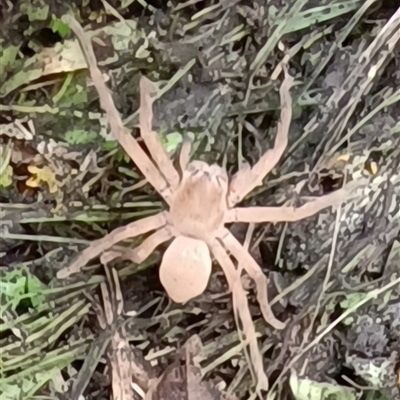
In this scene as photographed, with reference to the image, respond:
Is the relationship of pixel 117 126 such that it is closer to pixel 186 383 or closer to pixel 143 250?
pixel 143 250

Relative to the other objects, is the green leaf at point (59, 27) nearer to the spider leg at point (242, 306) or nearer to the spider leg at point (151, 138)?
the spider leg at point (151, 138)

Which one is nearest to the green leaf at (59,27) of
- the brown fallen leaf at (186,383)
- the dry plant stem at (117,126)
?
the dry plant stem at (117,126)

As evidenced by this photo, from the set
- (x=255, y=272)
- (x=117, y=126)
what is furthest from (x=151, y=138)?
(x=255, y=272)

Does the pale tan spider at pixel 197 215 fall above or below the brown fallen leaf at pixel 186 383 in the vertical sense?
above

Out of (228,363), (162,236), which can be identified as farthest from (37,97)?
(228,363)

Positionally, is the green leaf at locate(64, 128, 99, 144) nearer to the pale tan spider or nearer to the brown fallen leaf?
the pale tan spider

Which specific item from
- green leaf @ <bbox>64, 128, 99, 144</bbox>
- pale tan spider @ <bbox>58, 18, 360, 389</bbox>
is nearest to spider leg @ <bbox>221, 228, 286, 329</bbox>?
pale tan spider @ <bbox>58, 18, 360, 389</bbox>
